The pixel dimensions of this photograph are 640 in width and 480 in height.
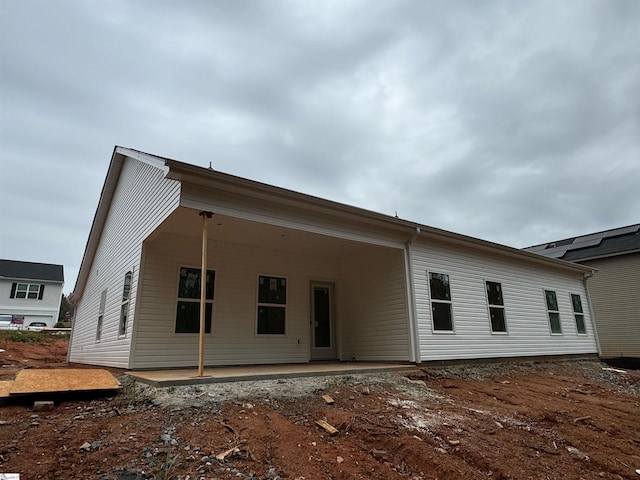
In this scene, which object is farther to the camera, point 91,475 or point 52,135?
point 52,135

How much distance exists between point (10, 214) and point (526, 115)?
1192 inches

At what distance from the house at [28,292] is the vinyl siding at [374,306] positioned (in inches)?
1161

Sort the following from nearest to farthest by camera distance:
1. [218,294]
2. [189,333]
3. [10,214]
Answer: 1. [189,333]
2. [218,294]
3. [10,214]

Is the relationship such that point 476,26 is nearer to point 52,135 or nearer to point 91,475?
point 91,475

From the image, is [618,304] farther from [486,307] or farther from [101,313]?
[101,313]

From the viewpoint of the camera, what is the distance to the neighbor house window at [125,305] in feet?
26.0

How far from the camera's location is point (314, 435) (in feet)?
12.8

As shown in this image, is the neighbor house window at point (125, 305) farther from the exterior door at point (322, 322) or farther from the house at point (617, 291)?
the house at point (617, 291)

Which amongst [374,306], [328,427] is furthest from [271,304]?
[328,427]

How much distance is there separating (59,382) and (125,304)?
3.08 m

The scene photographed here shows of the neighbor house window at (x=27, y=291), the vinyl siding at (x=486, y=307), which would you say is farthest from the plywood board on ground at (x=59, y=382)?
the neighbor house window at (x=27, y=291)

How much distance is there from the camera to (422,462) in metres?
3.46

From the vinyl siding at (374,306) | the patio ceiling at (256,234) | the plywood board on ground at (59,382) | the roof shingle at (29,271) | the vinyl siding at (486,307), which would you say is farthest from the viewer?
the roof shingle at (29,271)

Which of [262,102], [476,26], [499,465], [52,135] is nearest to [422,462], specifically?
[499,465]
